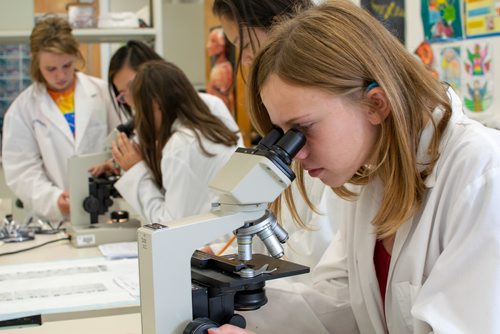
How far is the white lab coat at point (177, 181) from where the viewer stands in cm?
227

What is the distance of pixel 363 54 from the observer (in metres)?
0.99

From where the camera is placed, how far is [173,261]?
942 mm

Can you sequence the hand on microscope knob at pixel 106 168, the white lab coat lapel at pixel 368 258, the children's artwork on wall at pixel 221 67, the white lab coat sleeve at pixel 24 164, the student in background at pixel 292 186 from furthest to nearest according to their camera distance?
1. the children's artwork on wall at pixel 221 67
2. the white lab coat sleeve at pixel 24 164
3. the hand on microscope knob at pixel 106 168
4. the student in background at pixel 292 186
5. the white lab coat lapel at pixel 368 258

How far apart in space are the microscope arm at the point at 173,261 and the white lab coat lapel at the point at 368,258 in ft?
1.13

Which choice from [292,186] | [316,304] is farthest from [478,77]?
[316,304]

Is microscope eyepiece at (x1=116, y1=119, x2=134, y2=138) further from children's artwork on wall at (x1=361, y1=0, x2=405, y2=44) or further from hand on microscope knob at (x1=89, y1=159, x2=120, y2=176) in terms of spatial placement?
children's artwork on wall at (x1=361, y1=0, x2=405, y2=44)

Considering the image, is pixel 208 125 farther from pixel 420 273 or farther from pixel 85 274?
pixel 420 273

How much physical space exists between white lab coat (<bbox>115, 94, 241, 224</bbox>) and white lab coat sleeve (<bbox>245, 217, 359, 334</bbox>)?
902 mm

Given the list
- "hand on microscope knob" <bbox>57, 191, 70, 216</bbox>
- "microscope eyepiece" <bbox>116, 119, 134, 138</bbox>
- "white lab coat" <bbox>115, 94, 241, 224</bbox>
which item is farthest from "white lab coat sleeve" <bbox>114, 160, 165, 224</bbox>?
"hand on microscope knob" <bbox>57, 191, 70, 216</bbox>

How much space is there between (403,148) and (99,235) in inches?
61.3

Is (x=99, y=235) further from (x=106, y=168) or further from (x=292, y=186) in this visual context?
(x=292, y=186)

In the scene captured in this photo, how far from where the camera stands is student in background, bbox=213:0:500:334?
3.05 ft

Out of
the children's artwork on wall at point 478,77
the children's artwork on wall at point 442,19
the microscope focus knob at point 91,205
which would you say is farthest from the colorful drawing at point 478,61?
the microscope focus knob at point 91,205

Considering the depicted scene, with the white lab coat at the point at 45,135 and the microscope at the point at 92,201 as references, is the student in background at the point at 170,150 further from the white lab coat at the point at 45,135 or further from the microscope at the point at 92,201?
the white lab coat at the point at 45,135
